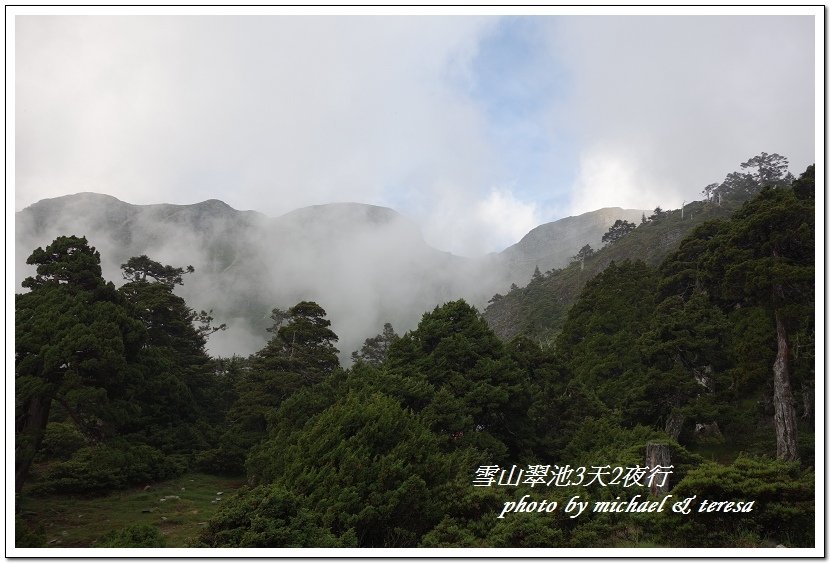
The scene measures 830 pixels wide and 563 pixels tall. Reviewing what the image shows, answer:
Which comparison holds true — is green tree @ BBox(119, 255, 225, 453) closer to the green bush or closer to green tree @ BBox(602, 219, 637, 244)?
the green bush

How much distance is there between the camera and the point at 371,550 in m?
6.78

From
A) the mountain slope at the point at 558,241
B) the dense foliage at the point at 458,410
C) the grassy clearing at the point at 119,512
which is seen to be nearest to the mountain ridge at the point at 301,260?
the mountain slope at the point at 558,241

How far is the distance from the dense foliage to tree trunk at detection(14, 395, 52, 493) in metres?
0.07

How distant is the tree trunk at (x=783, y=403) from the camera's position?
1430 centimetres

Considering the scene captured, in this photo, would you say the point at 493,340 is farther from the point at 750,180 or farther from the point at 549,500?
the point at 750,180

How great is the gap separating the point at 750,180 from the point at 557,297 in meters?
32.6

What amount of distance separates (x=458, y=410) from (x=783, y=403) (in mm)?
10429

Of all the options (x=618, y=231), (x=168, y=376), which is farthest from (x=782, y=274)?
(x=618, y=231)

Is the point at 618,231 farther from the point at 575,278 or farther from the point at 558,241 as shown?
the point at 558,241

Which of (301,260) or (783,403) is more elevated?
(301,260)

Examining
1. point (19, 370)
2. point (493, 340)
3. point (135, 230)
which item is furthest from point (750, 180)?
point (135, 230)

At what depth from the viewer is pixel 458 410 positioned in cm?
1409

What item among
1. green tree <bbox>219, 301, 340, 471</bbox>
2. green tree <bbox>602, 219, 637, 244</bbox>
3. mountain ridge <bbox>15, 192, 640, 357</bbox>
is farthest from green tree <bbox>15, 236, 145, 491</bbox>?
mountain ridge <bbox>15, 192, 640, 357</bbox>

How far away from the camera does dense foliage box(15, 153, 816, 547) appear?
309 inches
